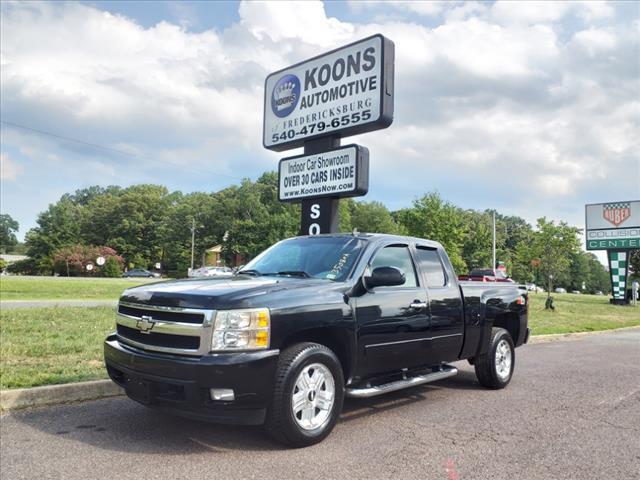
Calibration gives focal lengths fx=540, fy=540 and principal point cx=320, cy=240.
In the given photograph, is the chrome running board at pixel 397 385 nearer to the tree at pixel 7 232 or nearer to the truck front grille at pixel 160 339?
the truck front grille at pixel 160 339

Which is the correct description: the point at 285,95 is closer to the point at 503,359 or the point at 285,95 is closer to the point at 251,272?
the point at 251,272

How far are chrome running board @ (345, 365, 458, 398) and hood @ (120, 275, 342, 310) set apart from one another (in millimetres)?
957

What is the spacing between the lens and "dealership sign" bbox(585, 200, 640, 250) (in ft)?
124

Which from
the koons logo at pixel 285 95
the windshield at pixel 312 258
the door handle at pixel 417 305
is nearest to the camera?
the windshield at pixel 312 258

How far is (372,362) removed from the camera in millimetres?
5066

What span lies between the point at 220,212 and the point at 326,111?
2824 inches

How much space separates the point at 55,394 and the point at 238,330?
2859 millimetres

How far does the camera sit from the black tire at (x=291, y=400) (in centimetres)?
418

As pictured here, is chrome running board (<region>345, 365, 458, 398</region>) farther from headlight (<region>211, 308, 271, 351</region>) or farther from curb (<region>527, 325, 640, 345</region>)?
curb (<region>527, 325, 640, 345</region>)

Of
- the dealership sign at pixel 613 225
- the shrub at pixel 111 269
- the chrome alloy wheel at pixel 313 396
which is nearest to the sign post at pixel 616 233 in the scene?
the dealership sign at pixel 613 225

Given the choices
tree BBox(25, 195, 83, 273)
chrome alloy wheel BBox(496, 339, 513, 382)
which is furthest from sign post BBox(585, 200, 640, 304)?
tree BBox(25, 195, 83, 273)

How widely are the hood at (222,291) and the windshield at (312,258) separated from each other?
0.96ft

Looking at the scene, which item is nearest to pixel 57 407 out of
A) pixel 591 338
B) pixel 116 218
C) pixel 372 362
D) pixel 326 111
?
pixel 372 362

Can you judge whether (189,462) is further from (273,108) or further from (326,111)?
(273,108)
